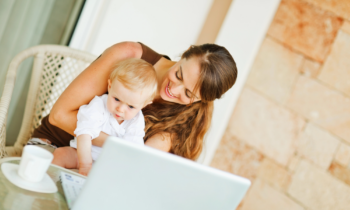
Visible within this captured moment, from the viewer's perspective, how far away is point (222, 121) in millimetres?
2516

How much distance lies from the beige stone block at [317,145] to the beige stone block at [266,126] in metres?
0.06

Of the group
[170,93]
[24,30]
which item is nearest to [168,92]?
[170,93]

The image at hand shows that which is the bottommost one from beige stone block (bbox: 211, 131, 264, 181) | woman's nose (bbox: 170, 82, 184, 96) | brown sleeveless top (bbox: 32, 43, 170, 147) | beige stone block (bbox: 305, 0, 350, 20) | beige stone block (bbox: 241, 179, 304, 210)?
beige stone block (bbox: 241, 179, 304, 210)

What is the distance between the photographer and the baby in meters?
1.18

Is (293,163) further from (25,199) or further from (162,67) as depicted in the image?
(25,199)

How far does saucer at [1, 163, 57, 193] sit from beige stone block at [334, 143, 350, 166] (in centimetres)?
221

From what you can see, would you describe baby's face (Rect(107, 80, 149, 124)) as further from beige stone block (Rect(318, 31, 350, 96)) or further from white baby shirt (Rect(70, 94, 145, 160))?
beige stone block (Rect(318, 31, 350, 96))

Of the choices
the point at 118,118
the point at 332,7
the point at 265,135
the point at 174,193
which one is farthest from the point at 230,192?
the point at 332,7

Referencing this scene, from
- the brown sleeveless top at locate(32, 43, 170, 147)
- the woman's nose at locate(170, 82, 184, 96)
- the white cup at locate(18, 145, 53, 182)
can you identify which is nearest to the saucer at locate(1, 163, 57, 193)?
the white cup at locate(18, 145, 53, 182)

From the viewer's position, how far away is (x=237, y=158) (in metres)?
2.71

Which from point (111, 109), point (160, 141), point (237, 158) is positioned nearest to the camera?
point (111, 109)

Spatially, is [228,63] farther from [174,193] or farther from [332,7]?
[332,7]

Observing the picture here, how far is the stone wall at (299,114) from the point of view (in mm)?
2416

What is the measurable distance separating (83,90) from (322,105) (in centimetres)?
192
